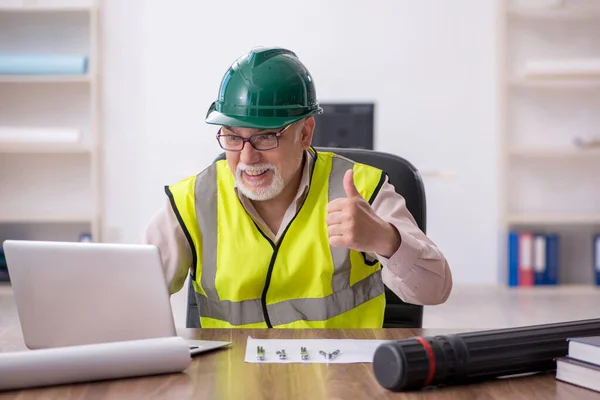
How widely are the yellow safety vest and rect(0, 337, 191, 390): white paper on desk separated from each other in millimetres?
669

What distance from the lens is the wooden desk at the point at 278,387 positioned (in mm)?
1139

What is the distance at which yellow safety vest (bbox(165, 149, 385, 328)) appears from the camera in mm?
1928

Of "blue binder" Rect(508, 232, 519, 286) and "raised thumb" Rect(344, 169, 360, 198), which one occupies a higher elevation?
"raised thumb" Rect(344, 169, 360, 198)

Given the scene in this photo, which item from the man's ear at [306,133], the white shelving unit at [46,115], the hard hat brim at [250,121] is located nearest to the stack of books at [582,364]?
the hard hat brim at [250,121]

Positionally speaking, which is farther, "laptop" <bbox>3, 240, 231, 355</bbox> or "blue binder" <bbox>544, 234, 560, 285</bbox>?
"blue binder" <bbox>544, 234, 560, 285</bbox>

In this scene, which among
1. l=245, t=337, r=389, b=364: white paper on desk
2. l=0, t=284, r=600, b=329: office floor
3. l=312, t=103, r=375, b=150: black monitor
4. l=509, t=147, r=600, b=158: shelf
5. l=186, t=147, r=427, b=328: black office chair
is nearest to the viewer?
l=245, t=337, r=389, b=364: white paper on desk

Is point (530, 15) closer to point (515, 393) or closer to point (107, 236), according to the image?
point (107, 236)

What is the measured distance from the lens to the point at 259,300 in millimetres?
1934

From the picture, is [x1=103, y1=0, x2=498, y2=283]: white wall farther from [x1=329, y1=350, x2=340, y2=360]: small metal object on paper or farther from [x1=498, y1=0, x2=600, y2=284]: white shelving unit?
[x1=329, y1=350, x2=340, y2=360]: small metal object on paper

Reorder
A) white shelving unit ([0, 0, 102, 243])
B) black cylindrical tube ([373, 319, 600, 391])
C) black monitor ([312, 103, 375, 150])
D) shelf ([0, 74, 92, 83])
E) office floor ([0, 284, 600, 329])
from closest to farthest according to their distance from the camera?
1. black cylindrical tube ([373, 319, 600, 391])
2. office floor ([0, 284, 600, 329])
3. black monitor ([312, 103, 375, 150])
4. shelf ([0, 74, 92, 83])
5. white shelving unit ([0, 0, 102, 243])

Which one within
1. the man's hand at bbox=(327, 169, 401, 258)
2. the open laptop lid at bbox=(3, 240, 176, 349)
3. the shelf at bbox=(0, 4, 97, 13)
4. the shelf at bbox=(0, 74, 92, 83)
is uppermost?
the shelf at bbox=(0, 4, 97, 13)

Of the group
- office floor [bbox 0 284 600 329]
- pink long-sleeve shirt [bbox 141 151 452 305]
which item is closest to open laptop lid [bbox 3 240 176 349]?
pink long-sleeve shirt [bbox 141 151 452 305]

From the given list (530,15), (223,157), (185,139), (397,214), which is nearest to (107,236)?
(185,139)

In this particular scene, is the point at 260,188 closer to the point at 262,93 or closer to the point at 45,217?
the point at 262,93
